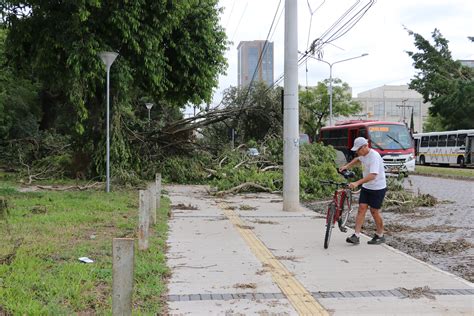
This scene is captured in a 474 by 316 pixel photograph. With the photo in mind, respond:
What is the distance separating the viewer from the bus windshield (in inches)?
926

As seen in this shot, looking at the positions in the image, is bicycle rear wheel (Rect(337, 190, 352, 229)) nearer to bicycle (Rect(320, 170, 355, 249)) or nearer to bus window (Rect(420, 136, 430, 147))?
bicycle (Rect(320, 170, 355, 249))

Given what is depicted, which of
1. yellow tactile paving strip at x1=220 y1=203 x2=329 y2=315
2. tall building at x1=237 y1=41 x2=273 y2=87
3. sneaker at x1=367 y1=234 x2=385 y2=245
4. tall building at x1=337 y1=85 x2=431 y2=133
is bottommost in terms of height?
yellow tactile paving strip at x1=220 y1=203 x2=329 y2=315

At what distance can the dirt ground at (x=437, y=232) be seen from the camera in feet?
24.3

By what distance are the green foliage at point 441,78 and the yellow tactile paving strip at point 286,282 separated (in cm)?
4058

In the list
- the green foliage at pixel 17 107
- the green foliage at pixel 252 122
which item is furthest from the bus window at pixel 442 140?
the green foliage at pixel 17 107

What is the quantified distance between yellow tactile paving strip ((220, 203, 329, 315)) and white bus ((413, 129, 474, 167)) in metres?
31.9

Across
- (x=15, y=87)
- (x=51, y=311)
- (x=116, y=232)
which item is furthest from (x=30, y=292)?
(x=15, y=87)

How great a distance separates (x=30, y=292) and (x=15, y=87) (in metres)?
29.1

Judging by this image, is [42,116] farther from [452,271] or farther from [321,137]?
[452,271]

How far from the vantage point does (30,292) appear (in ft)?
17.0

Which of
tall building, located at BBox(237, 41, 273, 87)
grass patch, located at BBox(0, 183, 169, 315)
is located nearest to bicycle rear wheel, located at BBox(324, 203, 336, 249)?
grass patch, located at BBox(0, 183, 169, 315)

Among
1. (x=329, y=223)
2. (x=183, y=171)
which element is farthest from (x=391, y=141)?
(x=329, y=223)

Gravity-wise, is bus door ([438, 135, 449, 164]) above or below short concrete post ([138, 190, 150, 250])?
above

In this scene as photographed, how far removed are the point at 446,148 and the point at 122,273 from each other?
39.7 m
